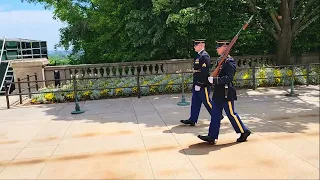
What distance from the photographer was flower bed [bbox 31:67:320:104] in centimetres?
1126

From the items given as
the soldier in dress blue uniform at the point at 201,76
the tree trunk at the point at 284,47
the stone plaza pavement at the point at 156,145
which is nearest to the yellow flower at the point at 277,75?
the tree trunk at the point at 284,47

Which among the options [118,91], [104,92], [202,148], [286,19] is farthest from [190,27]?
[202,148]

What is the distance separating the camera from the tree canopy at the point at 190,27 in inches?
500

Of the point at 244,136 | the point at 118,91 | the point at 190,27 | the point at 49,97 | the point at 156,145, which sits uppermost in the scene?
the point at 190,27

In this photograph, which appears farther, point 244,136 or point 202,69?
point 202,69

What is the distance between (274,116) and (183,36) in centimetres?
727

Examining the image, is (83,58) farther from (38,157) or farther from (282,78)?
(38,157)

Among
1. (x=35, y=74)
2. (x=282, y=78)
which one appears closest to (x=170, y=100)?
(x=282, y=78)

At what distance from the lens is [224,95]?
5488 mm

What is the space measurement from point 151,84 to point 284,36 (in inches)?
245

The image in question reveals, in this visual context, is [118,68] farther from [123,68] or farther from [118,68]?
[123,68]

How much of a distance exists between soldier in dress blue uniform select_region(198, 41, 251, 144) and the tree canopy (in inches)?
250

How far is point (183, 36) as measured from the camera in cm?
1392

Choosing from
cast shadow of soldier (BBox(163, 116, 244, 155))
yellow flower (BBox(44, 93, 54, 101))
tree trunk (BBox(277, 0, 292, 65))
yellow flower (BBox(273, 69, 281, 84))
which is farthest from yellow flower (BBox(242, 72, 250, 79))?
yellow flower (BBox(44, 93, 54, 101))
